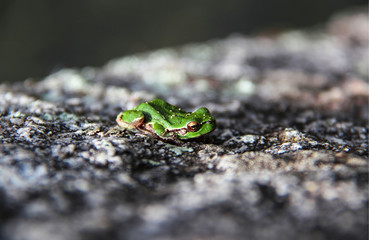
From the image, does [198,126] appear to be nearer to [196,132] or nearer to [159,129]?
[196,132]

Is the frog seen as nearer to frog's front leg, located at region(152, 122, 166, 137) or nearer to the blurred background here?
frog's front leg, located at region(152, 122, 166, 137)

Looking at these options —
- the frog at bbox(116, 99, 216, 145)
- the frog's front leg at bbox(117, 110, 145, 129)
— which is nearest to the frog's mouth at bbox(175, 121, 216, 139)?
the frog at bbox(116, 99, 216, 145)

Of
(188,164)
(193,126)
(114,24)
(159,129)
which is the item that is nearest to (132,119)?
(159,129)

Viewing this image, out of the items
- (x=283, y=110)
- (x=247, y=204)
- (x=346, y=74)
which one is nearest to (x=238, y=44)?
(x=346, y=74)

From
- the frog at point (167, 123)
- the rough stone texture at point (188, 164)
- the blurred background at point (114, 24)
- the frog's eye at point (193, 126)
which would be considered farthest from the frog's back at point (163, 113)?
the blurred background at point (114, 24)

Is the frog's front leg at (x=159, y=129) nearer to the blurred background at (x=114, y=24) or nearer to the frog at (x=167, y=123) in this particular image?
the frog at (x=167, y=123)
